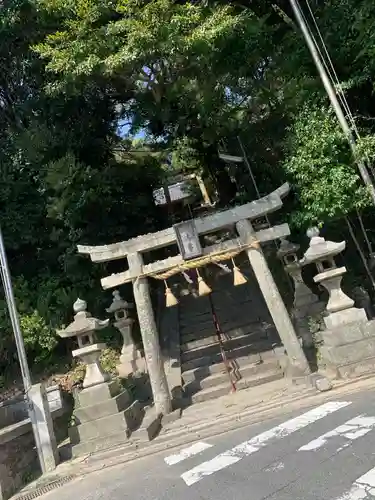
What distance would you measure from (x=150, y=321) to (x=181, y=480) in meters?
4.02

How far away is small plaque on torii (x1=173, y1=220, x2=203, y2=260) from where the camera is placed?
8922mm

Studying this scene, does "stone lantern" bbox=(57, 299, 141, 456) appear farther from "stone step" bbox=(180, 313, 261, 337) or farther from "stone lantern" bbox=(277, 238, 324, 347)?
"stone lantern" bbox=(277, 238, 324, 347)

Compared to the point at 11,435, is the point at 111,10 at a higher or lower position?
higher

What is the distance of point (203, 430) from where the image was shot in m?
7.21

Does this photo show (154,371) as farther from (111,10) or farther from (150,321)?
(111,10)

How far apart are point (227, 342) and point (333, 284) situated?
3.91 m

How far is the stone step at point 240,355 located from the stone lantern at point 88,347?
2859mm

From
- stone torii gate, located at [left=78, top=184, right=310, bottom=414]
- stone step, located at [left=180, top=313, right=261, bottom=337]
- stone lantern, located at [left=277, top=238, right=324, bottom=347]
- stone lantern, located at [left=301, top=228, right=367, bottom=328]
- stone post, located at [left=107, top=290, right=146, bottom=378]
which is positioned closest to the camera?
stone lantern, located at [left=301, top=228, right=367, bottom=328]

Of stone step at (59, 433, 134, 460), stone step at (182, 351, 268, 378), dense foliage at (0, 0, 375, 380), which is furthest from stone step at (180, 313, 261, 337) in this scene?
stone step at (59, 433, 134, 460)

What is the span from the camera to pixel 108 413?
314 inches

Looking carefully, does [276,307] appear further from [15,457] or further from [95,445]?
[15,457]

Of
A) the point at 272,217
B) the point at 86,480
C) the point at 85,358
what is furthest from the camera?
the point at 272,217

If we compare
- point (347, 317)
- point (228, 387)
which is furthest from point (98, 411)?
point (347, 317)

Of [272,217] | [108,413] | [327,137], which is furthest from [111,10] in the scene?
[108,413]
